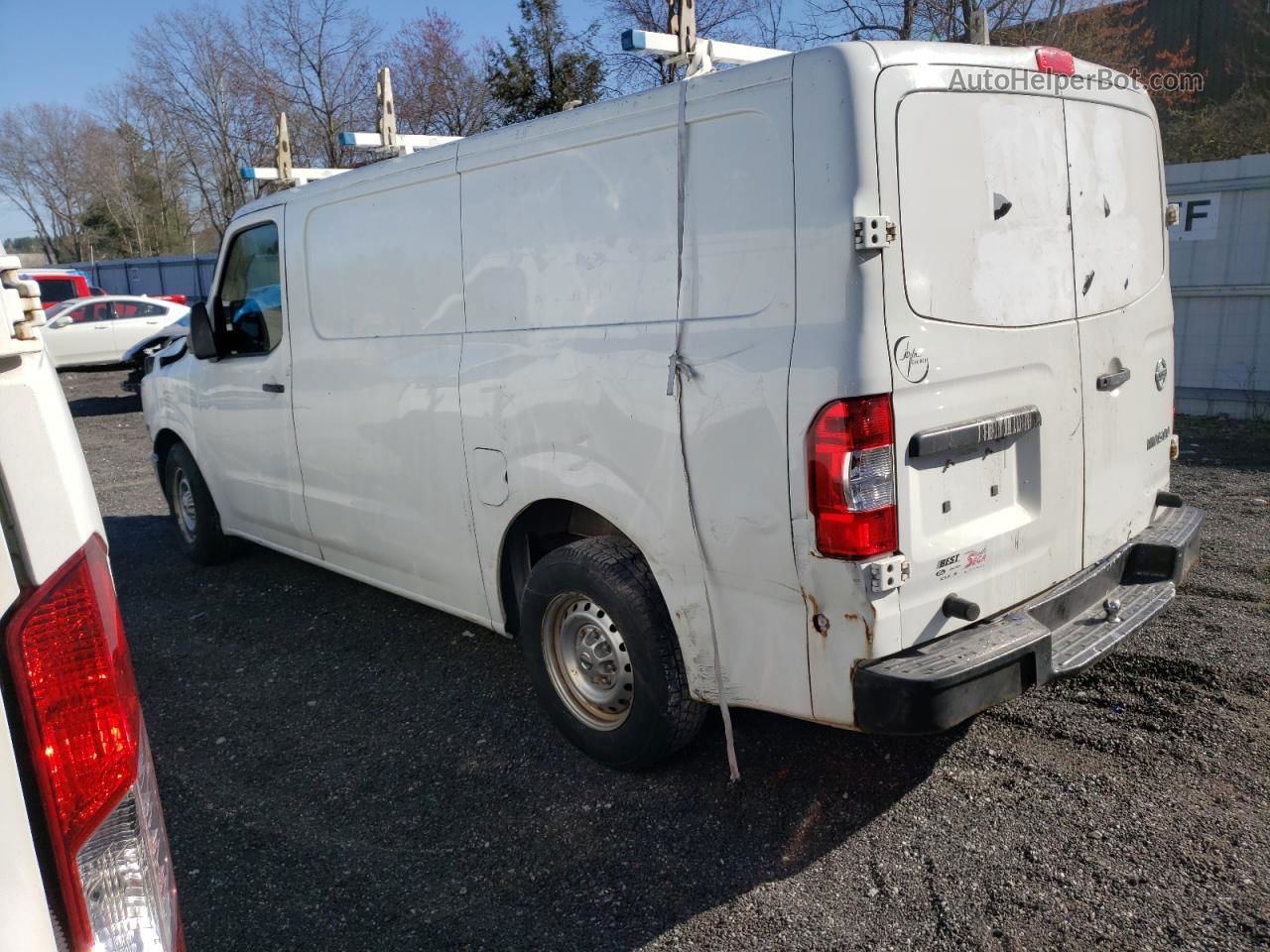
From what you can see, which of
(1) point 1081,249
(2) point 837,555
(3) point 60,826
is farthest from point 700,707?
(3) point 60,826

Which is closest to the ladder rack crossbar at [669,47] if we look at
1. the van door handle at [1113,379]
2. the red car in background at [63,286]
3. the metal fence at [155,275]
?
the van door handle at [1113,379]

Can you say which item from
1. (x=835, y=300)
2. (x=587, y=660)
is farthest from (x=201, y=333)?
(x=835, y=300)

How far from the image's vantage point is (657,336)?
322cm

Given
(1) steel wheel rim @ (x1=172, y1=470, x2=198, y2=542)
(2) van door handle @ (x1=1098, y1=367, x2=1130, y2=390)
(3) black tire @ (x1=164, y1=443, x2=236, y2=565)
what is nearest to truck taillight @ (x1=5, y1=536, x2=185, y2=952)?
(2) van door handle @ (x1=1098, y1=367, x2=1130, y2=390)

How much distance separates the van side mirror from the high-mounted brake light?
171 inches

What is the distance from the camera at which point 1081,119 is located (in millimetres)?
3455

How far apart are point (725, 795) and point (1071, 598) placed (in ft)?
4.50

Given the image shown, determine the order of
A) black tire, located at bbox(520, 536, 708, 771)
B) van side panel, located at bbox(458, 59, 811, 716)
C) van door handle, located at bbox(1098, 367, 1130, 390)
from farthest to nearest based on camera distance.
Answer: van door handle, located at bbox(1098, 367, 1130, 390) → black tire, located at bbox(520, 536, 708, 771) → van side panel, located at bbox(458, 59, 811, 716)

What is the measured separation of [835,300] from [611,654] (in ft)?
5.15

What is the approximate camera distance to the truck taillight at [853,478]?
2.74 meters

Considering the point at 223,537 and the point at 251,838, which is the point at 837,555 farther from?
the point at 223,537

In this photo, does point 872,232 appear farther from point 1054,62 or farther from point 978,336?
point 1054,62

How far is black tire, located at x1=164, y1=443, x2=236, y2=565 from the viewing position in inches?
253

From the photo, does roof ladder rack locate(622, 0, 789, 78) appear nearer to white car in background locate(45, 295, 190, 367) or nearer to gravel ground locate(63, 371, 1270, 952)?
gravel ground locate(63, 371, 1270, 952)
